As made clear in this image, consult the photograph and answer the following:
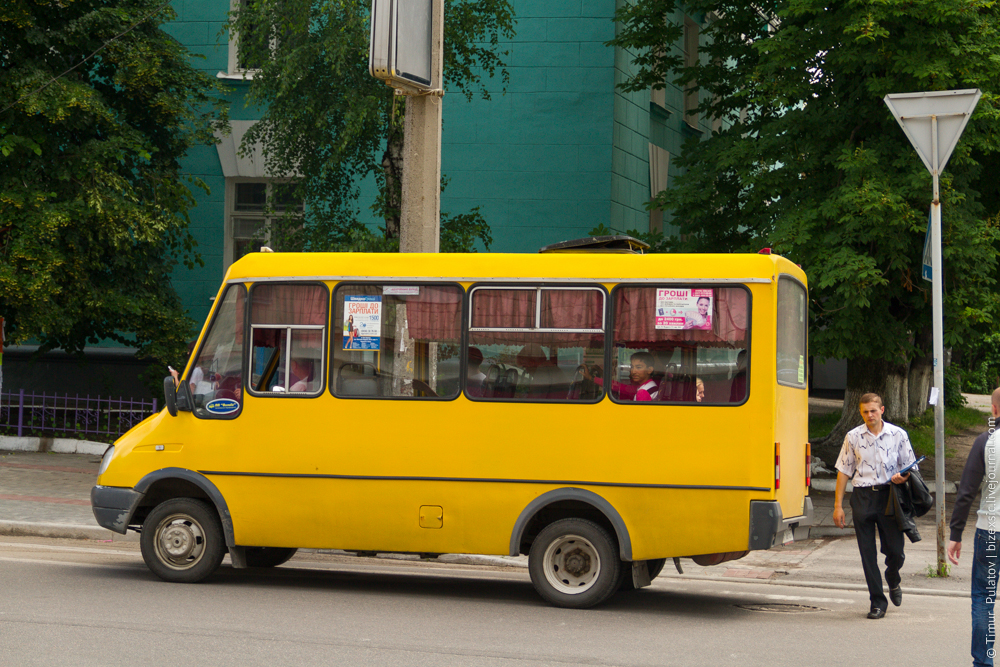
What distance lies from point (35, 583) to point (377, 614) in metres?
2.80

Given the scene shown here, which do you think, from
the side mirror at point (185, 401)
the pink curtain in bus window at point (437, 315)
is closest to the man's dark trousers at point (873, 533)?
the pink curtain in bus window at point (437, 315)

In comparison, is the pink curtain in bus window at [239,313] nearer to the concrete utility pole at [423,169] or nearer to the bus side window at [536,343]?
the bus side window at [536,343]

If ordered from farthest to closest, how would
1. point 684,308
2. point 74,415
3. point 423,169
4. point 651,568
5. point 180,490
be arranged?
point 74,415 → point 423,169 → point 180,490 → point 651,568 → point 684,308

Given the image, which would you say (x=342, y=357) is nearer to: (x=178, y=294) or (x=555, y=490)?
(x=555, y=490)

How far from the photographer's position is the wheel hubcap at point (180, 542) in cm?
869

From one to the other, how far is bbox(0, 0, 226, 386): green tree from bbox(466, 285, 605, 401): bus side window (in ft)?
31.3

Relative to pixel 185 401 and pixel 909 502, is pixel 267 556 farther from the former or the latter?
pixel 909 502

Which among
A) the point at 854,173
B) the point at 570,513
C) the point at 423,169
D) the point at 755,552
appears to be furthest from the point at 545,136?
the point at 570,513

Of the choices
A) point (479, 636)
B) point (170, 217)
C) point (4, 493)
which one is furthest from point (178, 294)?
point (479, 636)

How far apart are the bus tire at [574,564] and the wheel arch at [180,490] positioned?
245 cm

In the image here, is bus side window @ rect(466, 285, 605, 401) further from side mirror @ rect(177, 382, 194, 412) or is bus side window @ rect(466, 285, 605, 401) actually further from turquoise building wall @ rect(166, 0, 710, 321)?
turquoise building wall @ rect(166, 0, 710, 321)

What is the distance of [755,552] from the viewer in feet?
40.1

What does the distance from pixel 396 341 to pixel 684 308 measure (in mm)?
2231

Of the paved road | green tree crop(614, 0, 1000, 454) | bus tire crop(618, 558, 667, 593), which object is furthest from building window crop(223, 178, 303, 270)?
bus tire crop(618, 558, 667, 593)
